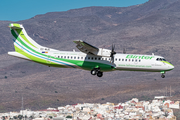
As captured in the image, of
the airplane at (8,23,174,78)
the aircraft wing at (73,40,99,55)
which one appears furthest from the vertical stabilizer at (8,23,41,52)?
the aircraft wing at (73,40,99,55)

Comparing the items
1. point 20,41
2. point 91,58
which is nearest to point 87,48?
point 91,58

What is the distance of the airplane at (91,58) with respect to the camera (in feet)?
208

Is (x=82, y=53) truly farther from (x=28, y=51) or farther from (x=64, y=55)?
(x=28, y=51)

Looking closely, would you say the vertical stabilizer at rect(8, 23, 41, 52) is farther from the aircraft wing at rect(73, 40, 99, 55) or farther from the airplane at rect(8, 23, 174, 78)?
the aircraft wing at rect(73, 40, 99, 55)

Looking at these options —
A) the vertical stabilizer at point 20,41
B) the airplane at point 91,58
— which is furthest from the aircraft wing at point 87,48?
the vertical stabilizer at point 20,41

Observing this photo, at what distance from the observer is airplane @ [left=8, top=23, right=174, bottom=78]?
63.5 m

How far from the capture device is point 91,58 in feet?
215

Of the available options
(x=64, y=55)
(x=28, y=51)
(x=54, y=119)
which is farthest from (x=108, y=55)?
(x=54, y=119)

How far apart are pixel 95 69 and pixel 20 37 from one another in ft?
54.5

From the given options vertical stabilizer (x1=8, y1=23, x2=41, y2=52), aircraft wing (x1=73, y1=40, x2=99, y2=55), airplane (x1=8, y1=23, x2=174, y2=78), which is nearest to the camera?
aircraft wing (x1=73, y1=40, x2=99, y2=55)

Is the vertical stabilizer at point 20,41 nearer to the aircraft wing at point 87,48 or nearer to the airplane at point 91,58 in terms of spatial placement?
the airplane at point 91,58

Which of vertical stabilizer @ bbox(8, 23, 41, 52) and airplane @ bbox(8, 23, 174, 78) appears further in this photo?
vertical stabilizer @ bbox(8, 23, 41, 52)

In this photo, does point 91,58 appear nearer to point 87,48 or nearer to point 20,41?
point 87,48

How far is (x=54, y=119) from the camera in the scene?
644ft
